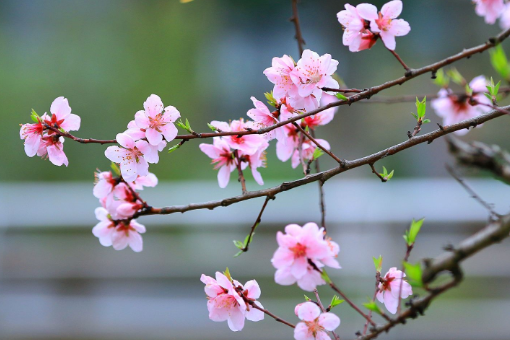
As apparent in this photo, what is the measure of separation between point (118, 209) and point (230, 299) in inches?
6.0

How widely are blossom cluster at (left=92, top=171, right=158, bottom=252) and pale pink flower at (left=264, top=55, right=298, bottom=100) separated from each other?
192mm

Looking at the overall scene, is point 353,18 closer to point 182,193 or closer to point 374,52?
point 182,193

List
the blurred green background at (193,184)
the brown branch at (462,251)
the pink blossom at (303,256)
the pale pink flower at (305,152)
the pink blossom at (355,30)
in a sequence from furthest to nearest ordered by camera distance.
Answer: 1. the blurred green background at (193,184)
2. the pale pink flower at (305,152)
3. the pink blossom at (355,30)
4. the pink blossom at (303,256)
5. the brown branch at (462,251)

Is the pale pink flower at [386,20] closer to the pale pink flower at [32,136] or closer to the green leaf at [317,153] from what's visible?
the green leaf at [317,153]

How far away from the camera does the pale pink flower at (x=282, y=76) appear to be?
0.49 m

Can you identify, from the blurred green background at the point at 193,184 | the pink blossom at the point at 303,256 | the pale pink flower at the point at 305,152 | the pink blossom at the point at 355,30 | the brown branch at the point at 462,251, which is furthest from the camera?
the blurred green background at the point at 193,184

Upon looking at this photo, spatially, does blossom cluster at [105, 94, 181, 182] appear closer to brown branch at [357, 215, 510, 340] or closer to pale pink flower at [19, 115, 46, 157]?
pale pink flower at [19, 115, 46, 157]

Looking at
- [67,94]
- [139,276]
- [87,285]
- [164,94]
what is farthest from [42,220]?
[164,94]

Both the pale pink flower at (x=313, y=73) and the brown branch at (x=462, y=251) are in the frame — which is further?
the pale pink flower at (x=313, y=73)

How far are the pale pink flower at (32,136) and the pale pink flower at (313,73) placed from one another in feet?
0.89

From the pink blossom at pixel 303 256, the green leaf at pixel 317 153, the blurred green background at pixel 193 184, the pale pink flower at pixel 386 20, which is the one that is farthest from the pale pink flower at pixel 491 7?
the blurred green background at pixel 193 184

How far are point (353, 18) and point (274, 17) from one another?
238cm

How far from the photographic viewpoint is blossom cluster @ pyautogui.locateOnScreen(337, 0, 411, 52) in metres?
0.50

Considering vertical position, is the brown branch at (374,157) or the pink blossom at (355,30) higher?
the pink blossom at (355,30)
